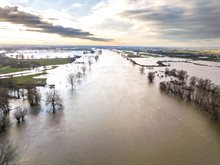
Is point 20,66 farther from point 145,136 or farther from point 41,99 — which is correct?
point 145,136

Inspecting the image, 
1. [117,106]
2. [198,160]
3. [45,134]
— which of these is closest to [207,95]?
[117,106]

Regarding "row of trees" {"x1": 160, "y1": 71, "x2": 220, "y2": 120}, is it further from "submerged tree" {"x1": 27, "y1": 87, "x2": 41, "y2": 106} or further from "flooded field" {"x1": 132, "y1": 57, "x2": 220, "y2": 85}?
"submerged tree" {"x1": 27, "y1": 87, "x2": 41, "y2": 106}

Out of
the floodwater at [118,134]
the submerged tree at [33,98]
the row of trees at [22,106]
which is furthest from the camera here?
the submerged tree at [33,98]

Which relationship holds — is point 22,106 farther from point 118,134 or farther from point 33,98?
point 118,134

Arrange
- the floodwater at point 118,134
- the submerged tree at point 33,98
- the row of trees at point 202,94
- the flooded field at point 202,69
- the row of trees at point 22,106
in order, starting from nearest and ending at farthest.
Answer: the floodwater at point 118,134 → the row of trees at point 22,106 → the row of trees at point 202,94 → the submerged tree at point 33,98 → the flooded field at point 202,69

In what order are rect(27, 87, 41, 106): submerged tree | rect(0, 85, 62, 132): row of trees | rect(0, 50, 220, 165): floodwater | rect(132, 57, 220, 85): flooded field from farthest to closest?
rect(132, 57, 220, 85): flooded field → rect(27, 87, 41, 106): submerged tree → rect(0, 85, 62, 132): row of trees → rect(0, 50, 220, 165): floodwater

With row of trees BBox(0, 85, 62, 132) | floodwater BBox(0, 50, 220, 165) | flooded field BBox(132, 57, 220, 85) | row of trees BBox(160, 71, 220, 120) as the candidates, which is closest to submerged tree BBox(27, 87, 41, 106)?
row of trees BBox(0, 85, 62, 132)

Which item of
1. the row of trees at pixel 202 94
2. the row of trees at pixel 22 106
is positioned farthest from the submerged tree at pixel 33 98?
the row of trees at pixel 202 94

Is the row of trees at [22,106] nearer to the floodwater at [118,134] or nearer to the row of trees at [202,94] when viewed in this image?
the floodwater at [118,134]

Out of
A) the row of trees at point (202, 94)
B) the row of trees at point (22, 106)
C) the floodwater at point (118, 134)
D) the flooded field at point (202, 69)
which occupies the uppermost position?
the flooded field at point (202, 69)
